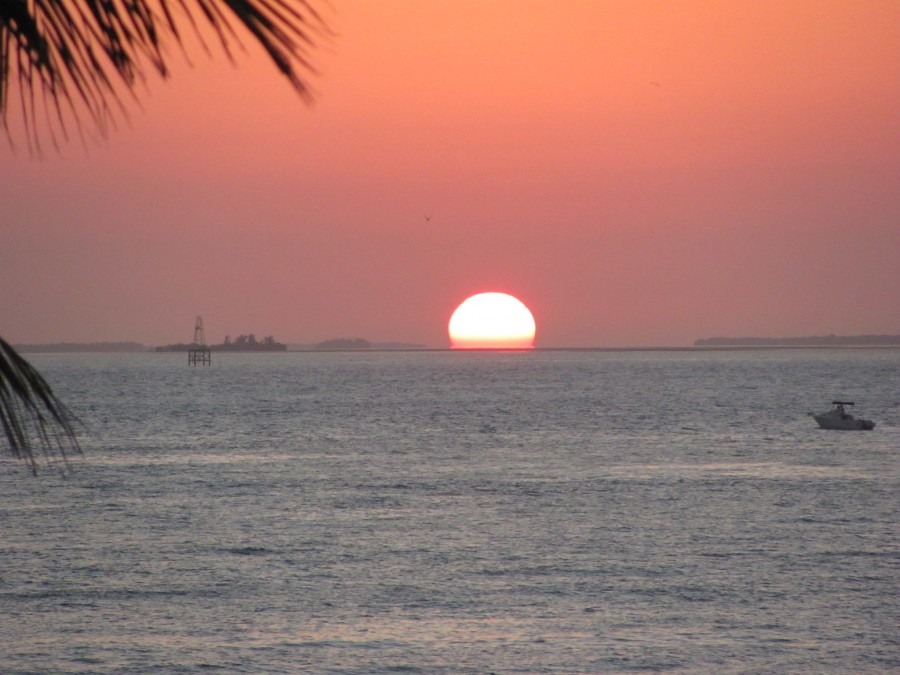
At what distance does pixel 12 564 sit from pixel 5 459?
3840cm

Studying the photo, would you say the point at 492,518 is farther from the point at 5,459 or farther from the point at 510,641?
the point at 5,459

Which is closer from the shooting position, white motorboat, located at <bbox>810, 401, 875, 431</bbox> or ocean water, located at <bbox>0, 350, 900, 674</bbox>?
ocean water, located at <bbox>0, 350, 900, 674</bbox>

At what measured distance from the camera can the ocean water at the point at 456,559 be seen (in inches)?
1035

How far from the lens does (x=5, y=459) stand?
2805 inches

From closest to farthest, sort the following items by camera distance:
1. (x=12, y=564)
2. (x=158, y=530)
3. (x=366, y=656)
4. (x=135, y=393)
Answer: (x=366, y=656) → (x=12, y=564) → (x=158, y=530) → (x=135, y=393)

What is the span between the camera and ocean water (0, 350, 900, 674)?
2630 cm

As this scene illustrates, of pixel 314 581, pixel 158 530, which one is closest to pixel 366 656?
pixel 314 581

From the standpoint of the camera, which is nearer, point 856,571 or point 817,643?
point 817,643

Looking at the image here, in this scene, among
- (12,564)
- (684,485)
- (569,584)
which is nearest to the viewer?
(569,584)

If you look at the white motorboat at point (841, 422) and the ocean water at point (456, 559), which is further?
the white motorboat at point (841, 422)

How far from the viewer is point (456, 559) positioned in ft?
119

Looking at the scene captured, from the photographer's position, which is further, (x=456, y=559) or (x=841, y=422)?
(x=841, y=422)

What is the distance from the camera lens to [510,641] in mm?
26812

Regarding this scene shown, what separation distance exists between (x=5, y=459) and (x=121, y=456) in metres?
6.85
